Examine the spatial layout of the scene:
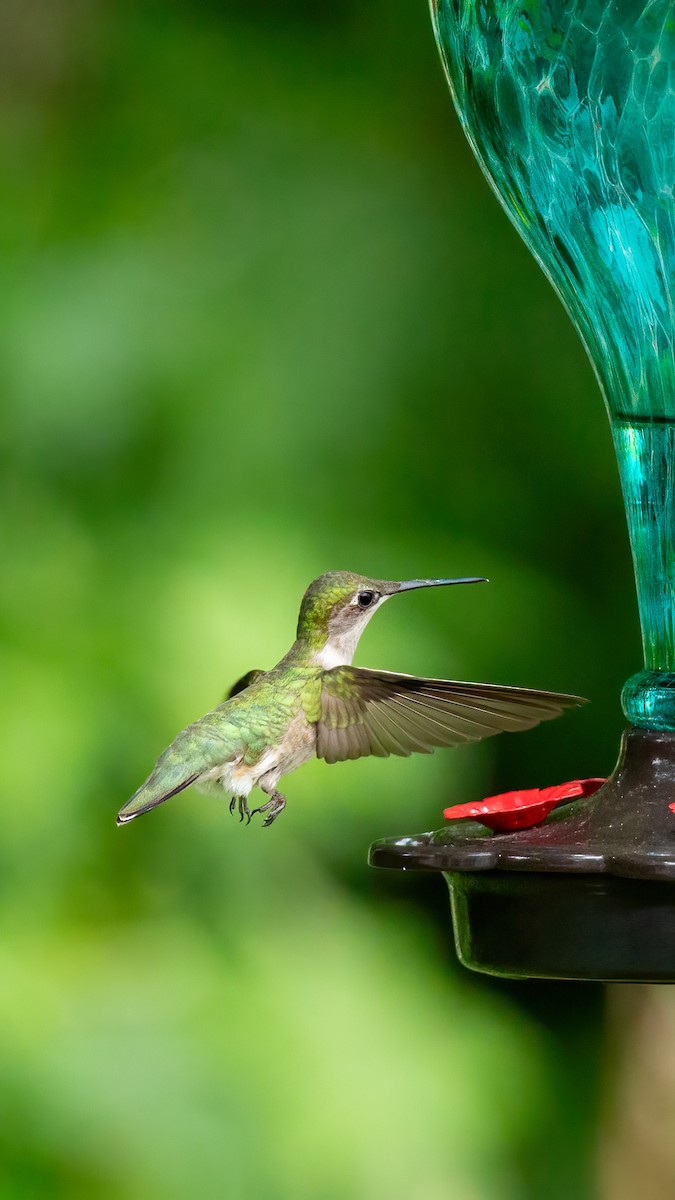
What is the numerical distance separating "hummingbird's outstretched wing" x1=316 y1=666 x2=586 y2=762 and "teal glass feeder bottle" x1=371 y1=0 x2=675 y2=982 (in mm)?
114

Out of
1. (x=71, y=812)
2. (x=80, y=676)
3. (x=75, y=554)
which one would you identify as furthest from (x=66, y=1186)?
(x=75, y=554)

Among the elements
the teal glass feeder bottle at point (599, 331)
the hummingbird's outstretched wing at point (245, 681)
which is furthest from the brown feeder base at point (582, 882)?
the hummingbird's outstretched wing at point (245, 681)

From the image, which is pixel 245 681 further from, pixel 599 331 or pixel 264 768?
pixel 599 331

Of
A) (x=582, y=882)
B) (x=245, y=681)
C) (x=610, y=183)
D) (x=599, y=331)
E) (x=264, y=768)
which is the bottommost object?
(x=582, y=882)

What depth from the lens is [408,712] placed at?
5.22ft

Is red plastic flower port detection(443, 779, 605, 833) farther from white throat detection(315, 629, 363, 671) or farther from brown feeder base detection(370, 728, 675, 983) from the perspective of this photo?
white throat detection(315, 629, 363, 671)

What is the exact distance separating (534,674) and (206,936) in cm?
95

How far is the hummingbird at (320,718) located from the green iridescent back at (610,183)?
0.69 feet

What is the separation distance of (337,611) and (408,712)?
0.67 ft

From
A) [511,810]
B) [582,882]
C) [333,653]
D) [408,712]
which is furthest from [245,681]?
[582,882]

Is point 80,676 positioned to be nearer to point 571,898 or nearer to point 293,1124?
point 293,1124

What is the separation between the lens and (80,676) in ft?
9.37

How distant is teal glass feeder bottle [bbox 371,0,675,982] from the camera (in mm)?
1206

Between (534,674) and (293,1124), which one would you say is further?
(534,674)
